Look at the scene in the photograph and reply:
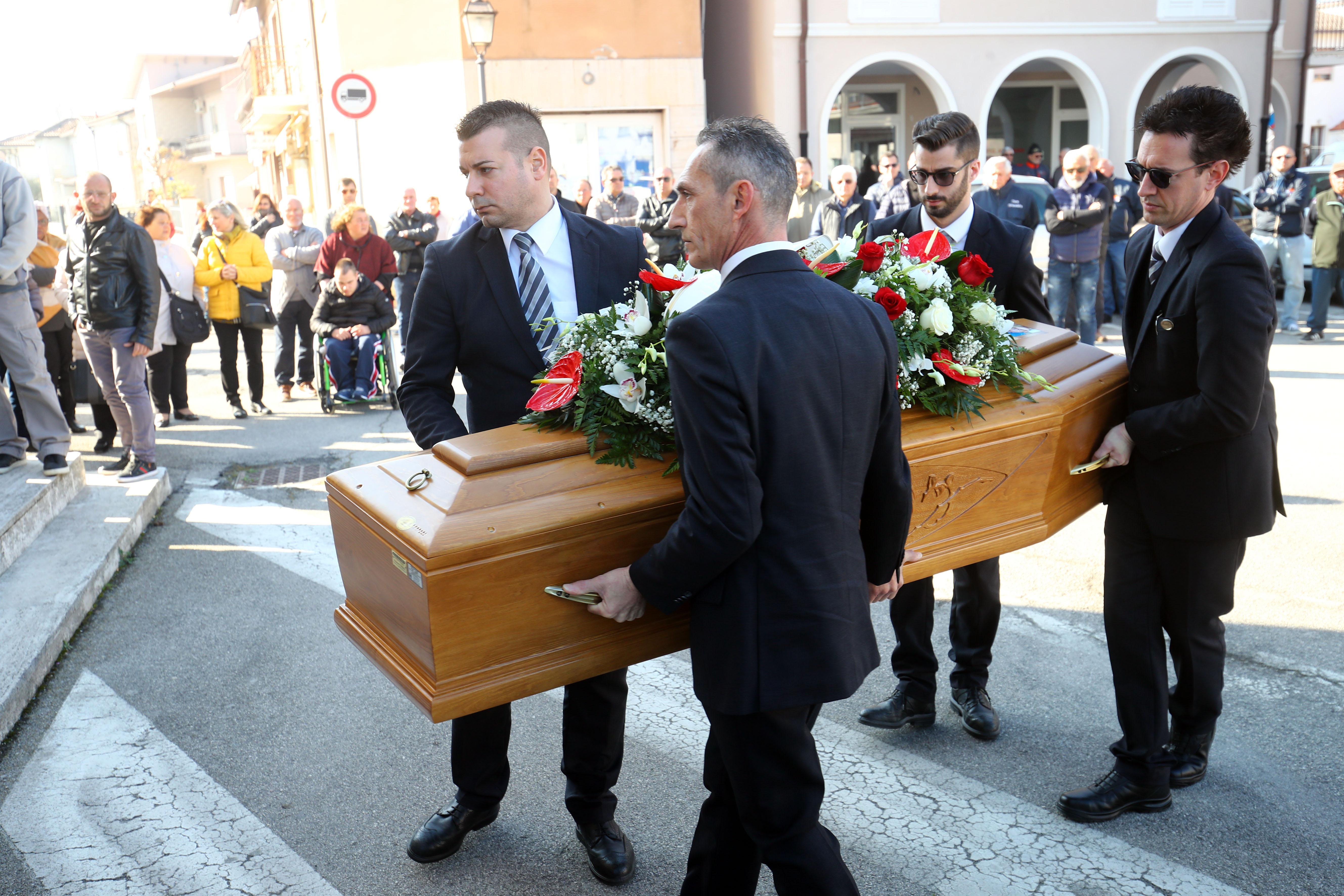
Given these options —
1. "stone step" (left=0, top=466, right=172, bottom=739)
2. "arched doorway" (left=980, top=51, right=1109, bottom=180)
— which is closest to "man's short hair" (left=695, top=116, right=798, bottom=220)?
"stone step" (left=0, top=466, right=172, bottom=739)

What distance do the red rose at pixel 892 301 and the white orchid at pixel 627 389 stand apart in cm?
72

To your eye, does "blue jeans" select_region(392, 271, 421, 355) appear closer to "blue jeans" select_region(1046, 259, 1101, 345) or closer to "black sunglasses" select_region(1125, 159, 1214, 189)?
"blue jeans" select_region(1046, 259, 1101, 345)

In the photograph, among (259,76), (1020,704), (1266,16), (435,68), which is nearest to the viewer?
(1020,704)

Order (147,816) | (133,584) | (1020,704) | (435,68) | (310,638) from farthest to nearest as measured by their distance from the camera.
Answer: (435,68), (133,584), (310,638), (1020,704), (147,816)

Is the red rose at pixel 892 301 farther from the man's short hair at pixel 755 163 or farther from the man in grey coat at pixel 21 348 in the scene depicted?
the man in grey coat at pixel 21 348

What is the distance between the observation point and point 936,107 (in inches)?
826

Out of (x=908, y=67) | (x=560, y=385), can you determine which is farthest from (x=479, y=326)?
(x=908, y=67)

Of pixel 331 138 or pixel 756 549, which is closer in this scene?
pixel 756 549

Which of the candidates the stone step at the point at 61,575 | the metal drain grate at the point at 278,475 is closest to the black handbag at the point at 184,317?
the metal drain grate at the point at 278,475

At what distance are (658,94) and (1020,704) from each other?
15.6 meters

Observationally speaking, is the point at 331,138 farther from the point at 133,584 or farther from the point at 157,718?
the point at 157,718

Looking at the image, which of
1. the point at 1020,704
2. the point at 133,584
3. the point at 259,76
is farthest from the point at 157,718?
the point at 259,76

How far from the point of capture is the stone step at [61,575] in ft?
13.5

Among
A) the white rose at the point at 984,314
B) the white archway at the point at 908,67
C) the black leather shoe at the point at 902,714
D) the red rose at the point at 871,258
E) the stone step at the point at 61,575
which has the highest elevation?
the white archway at the point at 908,67
